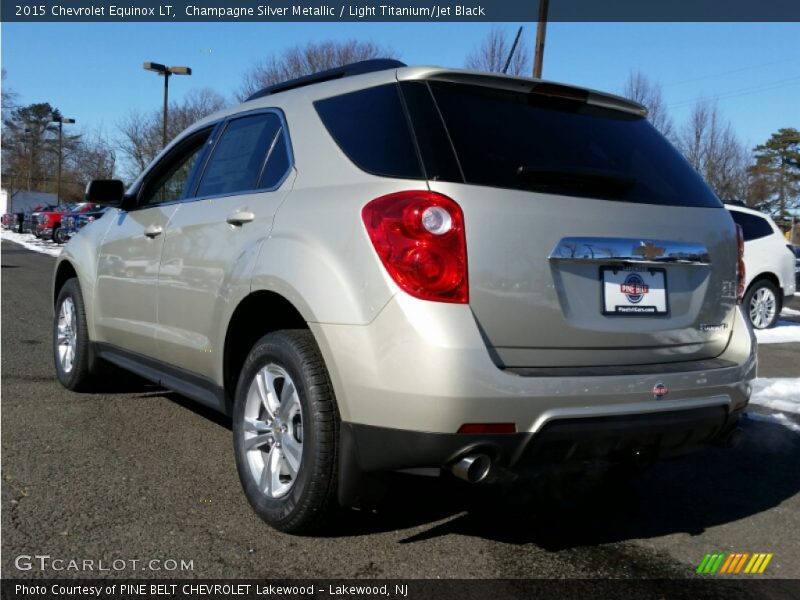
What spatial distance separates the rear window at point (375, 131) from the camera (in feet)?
9.07

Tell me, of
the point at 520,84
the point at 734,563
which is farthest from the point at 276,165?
the point at 734,563

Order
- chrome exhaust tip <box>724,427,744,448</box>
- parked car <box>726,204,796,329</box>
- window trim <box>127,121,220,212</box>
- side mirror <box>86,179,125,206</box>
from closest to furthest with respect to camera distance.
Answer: chrome exhaust tip <box>724,427,744,448</box> < window trim <box>127,121,220,212</box> < side mirror <box>86,179,125,206</box> < parked car <box>726,204,796,329</box>

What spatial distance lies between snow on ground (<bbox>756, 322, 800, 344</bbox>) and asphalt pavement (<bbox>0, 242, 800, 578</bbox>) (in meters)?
5.39

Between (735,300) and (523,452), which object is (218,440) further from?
(735,300)

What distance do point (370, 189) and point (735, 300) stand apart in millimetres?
1652

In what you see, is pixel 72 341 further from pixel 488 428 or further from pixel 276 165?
pixel 488 428

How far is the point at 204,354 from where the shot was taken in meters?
3.64

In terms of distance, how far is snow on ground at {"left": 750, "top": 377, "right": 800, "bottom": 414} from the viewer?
5602mm

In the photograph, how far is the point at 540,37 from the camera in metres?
15.1

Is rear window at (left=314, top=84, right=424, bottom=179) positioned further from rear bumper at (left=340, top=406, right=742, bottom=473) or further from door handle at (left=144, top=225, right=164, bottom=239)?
door handle at (left=144, top=225, right=164, bottom=239)

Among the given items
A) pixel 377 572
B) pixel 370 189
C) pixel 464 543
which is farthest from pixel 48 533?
pixel 370 189

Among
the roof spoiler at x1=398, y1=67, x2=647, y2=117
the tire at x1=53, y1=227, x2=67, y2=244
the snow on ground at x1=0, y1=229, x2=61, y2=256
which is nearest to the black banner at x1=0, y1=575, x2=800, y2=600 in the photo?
the roof spoiler at x1=398, y1=67, x2=647, y2=117

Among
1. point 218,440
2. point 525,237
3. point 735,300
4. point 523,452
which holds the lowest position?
point 218,440

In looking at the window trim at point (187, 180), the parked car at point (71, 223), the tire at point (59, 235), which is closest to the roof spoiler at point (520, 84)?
the window trim at point (187, 180)
